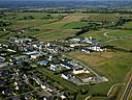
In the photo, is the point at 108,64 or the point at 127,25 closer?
the point at 108,64

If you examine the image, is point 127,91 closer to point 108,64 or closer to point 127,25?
point 108,64

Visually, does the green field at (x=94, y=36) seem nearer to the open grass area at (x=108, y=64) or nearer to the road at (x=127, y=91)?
the open grass area at (x=108, y=64)

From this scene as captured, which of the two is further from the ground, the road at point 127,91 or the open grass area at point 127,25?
the road at point 127,91

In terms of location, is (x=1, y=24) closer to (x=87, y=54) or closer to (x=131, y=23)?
(x=131, y=23)

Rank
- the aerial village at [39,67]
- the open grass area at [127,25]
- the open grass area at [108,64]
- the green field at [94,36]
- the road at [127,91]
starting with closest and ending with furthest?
1. the road at [127,91]
2. the aerial village at [39,67]
3. the open grass area at [108,64]
4. the green field at [94,36]
5. the open grass area at [127,25]

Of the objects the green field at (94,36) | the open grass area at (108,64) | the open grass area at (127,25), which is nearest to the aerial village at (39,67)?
the open grass area at (108,64)

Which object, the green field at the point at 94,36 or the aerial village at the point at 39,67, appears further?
the green field at the point at 94,36

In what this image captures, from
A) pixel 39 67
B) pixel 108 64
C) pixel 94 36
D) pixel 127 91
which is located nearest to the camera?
pixel 127 91

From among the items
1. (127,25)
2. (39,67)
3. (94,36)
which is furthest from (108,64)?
(127,25)

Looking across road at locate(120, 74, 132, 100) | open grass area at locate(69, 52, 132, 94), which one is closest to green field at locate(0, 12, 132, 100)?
open grass area at locate(69, 52, 132, 94)

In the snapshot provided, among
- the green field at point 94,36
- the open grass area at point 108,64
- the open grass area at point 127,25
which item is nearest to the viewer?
the open grass area at point 108,64
